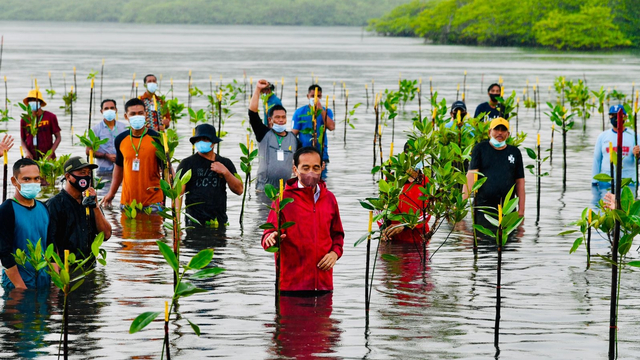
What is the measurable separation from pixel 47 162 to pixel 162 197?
3226 millimetres

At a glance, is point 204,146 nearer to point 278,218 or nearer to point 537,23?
point 278,218

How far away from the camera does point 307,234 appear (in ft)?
22.7

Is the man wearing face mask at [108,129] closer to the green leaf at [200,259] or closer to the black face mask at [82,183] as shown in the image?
the black face mask at [82,183]

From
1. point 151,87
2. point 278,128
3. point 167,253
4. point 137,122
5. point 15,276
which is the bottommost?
point 15,276

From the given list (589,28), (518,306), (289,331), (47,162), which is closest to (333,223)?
(289,331)

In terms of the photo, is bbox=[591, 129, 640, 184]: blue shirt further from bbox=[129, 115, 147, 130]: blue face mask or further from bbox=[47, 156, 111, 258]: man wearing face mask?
bbox=[47, 156, 111, 258]: man wearing face mask

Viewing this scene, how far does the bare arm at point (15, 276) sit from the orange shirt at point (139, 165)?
2.71m

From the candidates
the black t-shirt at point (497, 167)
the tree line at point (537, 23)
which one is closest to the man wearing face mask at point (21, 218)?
the black t-shirt at point (497, 167)

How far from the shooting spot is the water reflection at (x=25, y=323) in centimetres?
661

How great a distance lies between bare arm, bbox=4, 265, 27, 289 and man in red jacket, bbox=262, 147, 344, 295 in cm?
193

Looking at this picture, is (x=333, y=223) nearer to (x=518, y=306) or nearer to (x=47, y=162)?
(x=518, y=306)

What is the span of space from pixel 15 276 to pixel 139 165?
3141mm

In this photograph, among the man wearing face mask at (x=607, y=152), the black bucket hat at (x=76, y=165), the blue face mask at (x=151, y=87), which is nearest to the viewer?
the black bucket hat at (x=76, y=165)

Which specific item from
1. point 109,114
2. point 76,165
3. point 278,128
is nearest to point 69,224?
point 76,165
